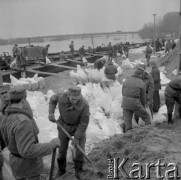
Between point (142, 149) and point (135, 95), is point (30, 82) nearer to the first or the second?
point (135, 95)

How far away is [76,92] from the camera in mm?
3057

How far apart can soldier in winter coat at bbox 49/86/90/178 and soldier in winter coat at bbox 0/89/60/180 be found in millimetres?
863

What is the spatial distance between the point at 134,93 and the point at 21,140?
2626mm

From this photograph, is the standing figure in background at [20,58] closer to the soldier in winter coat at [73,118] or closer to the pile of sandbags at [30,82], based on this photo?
the pile of sandbags at [30,82]

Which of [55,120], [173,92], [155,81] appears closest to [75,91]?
[55,120]

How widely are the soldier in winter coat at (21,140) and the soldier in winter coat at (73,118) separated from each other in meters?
0.86

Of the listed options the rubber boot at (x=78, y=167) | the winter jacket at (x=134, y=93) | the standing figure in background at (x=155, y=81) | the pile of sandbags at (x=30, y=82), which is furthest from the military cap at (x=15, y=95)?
the pile of sandbags at (x=30, y=82)

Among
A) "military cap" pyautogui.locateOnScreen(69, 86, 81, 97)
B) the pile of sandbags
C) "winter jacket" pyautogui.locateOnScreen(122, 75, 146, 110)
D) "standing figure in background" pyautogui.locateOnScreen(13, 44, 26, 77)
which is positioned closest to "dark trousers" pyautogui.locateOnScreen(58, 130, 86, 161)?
"military cap" pyautogui.locateOnScreen(69, 86, 81, 97)

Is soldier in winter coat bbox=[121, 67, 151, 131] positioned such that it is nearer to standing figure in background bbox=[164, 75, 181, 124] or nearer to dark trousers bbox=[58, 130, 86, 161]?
standing figure in background bbox=[164, 75, 181, 124]

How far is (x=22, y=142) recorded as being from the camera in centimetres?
209

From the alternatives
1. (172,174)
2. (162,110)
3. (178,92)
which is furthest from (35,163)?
(162,110)

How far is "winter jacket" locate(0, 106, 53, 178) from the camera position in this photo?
6.84 feet

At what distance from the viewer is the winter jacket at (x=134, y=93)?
4367 mm

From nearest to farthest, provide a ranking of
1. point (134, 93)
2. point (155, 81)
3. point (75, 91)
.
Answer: point (75, 91)
point (134, 93)
point (155, 81)
